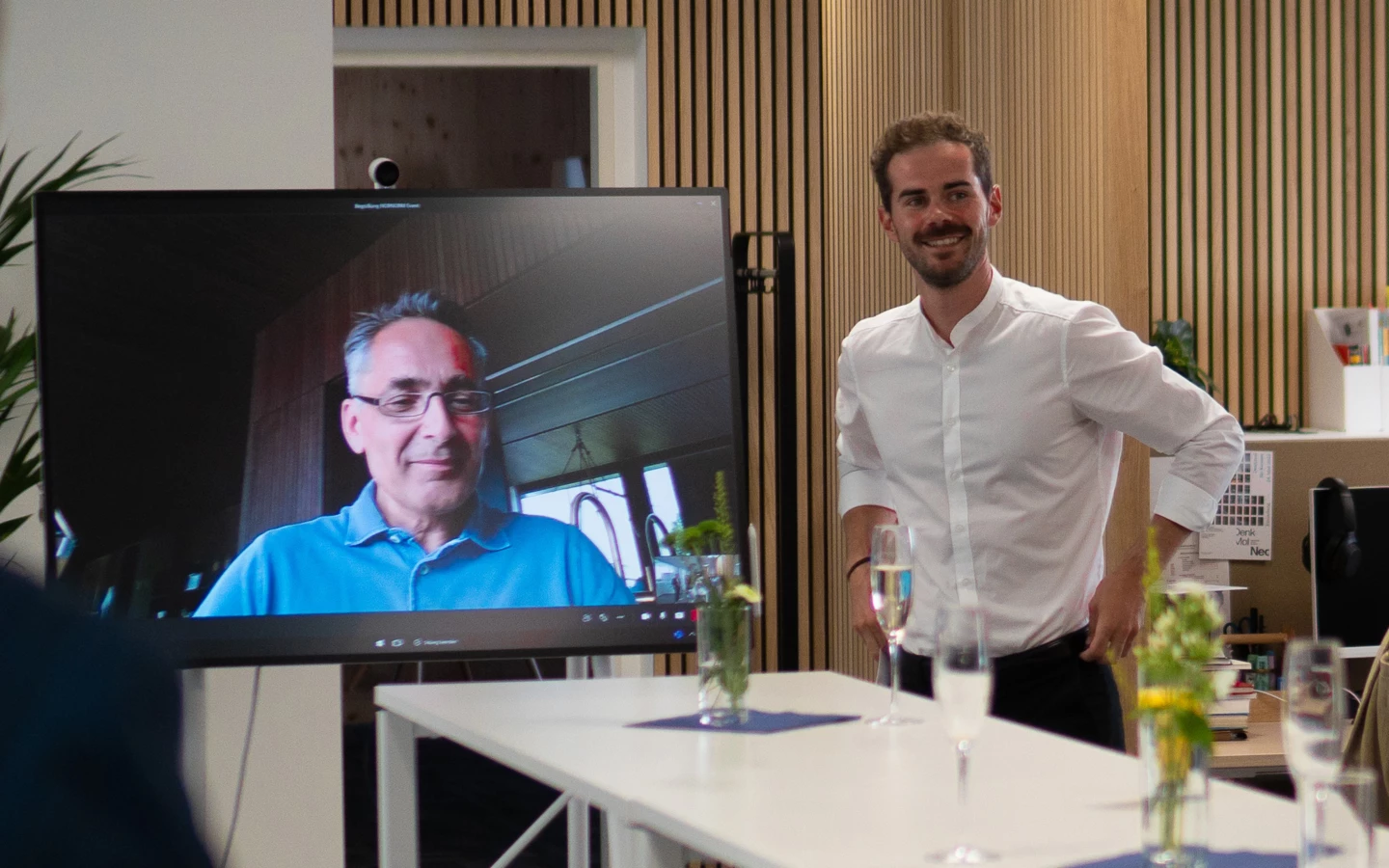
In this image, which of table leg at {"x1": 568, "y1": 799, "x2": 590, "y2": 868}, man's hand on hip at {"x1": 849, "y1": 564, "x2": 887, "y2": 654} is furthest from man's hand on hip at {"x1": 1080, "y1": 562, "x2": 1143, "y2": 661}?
table leg at {"x1": 568, "y1": 799, "x2": 590, "y2": 868}

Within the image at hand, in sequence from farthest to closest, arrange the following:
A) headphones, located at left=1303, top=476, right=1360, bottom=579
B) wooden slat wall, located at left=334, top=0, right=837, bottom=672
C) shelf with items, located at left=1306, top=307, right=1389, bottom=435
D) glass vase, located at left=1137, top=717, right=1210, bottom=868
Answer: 1. shelf with items, located at left=1306, top=307, right=1389, bottom=435
2. wooden slat wall, located at left=334, top=0, right=837, bottom=672
3. headphones, located at left=1303, top=476, right=1360, bottom=579
4. glass vase, located at left=1137, top=717, right=1210, bottom=868

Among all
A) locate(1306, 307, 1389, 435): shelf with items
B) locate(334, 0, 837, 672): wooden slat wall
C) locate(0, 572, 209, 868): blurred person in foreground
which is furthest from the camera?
locate(1306, 307, 1389, 435): shelf with items

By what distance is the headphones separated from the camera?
13.5 feet

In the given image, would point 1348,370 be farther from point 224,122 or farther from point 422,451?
point 224,122

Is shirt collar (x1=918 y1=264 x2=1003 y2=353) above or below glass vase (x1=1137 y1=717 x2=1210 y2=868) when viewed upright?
above

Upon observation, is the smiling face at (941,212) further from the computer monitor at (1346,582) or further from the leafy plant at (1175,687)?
the computer monitor at (1346,582)

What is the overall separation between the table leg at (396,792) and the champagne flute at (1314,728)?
68.5 inches

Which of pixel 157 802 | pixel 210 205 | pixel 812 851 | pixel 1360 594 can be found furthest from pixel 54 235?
pixel 1360 594

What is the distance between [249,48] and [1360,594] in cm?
333

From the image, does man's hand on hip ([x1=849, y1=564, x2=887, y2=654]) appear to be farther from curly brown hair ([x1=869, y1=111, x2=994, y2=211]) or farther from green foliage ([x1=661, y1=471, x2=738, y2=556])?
curly brown hair ([x1=869, y1=111, x2=994, y2=211])

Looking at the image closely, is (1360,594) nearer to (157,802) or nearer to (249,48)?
(249,48)

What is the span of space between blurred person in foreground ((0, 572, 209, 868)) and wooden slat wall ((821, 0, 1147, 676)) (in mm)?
3045

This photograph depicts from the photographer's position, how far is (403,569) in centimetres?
280

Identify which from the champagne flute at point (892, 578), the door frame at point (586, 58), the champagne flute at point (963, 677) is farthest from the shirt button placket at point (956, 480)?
the door frame at point (586, 58)
